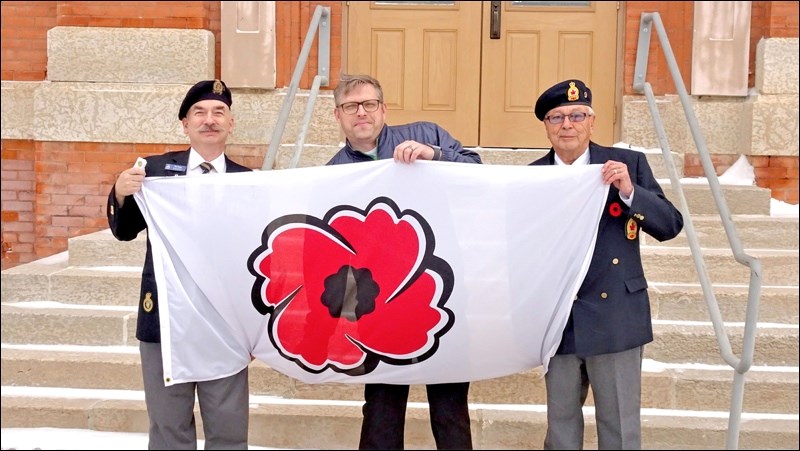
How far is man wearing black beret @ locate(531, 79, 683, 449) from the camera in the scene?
3.36 metres

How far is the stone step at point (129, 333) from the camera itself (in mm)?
4973

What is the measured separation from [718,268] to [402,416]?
298 centimetres

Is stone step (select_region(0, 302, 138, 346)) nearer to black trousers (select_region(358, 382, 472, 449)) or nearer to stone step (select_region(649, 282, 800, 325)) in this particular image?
black trousers (select_region(358, 382, 472, 449))

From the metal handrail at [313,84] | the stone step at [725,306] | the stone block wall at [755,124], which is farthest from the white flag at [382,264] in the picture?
the stone block wall at [755,124]

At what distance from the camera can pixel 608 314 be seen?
338cm

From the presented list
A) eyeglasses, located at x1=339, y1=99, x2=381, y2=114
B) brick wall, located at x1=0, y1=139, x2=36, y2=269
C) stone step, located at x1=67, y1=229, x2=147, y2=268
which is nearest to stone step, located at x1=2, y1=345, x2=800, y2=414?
stone step, located at x1=67, y1=229, x2=147, y2=268

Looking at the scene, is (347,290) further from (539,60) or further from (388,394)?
(539,60)

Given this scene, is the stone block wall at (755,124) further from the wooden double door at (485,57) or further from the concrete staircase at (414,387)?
the concrete staircase at (414,387)

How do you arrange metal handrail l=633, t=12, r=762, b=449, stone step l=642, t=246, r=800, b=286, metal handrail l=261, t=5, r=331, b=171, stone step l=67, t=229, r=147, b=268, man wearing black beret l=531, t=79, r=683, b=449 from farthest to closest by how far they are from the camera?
stone step l=67, t=229, r=147, b=268, stone step l=642, t=246, r=800, b=286, metal handrail l=261, t=5, r=331, b=171, metal handrail l=633, t=12, r=762, b=449, man wearing black beret l=531, t=79, r=683, b=449

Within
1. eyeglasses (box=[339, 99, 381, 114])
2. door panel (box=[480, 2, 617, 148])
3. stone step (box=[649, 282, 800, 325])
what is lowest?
stone step (box=[649, 282, 800, 325])

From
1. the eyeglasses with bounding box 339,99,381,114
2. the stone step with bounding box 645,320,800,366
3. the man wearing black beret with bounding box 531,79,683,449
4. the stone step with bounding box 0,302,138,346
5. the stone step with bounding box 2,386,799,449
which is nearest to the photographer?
the man wearing black beret with bounding box 531,79,683,449

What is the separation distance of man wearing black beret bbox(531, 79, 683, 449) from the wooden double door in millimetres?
4096

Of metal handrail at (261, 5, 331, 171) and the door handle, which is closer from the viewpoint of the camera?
metal handrail at (261, 5, 331, 171)

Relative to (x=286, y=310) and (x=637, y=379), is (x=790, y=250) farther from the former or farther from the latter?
(x=286, y=310)
